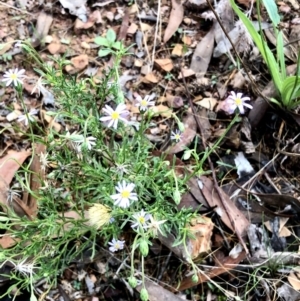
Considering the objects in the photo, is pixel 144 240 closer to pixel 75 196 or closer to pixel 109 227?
pixel 109 227

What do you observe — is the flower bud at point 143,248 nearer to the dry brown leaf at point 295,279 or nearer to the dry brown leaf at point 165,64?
the dry brown leaf at point 295,279

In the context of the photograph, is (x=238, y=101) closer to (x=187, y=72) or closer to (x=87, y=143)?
(x=87, y=143)

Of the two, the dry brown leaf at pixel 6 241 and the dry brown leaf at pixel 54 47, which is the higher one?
the dry brown leaf at pixel 54 47

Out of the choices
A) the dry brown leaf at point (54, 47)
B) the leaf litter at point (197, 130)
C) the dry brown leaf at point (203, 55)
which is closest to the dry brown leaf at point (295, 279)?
the leaf litter at point (197, 130)

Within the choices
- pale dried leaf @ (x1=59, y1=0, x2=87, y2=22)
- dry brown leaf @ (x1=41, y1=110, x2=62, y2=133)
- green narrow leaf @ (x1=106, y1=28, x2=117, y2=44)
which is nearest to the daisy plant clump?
dry brown leaf @ (x1=41, y1=110, x2=62, y2=133)

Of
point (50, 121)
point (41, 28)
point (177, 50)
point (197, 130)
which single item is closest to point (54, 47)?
point (41, 28)

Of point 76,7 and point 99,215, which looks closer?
point 99,215
